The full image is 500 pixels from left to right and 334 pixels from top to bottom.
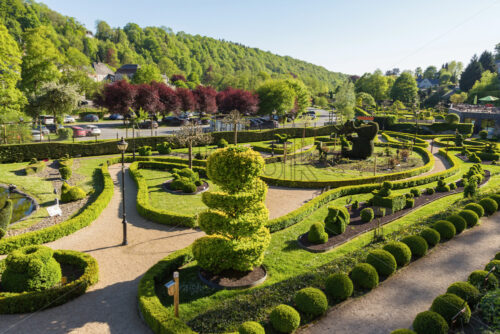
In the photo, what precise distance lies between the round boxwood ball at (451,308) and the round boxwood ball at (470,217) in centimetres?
897

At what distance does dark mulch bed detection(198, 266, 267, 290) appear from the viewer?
12320 mm

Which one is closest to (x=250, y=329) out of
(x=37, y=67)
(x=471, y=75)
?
(x=37, y=67)

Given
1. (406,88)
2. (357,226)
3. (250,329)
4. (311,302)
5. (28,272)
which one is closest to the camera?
(250,329)

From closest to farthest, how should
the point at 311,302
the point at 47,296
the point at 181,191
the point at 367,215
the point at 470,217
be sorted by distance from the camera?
the point at 311,302 < the point at 47,296 < the point at 470,217 < the point at 367,215 < the point at 181,191

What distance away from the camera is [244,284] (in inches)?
487

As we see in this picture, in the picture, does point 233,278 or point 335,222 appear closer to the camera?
point 233,278

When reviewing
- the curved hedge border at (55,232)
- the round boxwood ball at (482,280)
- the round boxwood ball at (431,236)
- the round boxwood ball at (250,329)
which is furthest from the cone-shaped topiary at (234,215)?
the curved hedge border at (55,232)

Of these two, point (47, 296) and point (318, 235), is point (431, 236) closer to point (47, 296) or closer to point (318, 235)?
point (318, 235)

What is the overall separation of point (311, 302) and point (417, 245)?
6.71 metres

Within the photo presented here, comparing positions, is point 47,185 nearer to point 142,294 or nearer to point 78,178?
point 78,178

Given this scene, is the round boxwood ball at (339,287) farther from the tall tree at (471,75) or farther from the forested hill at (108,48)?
the tall tree at (471,75)

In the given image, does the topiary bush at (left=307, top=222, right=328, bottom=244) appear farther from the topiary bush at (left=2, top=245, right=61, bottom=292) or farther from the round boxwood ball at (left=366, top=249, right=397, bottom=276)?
the topiary bush at (left=2, top=245, right=61, bottom=292)

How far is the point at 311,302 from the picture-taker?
34.2ft

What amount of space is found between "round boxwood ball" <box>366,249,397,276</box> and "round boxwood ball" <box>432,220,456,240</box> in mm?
4767
